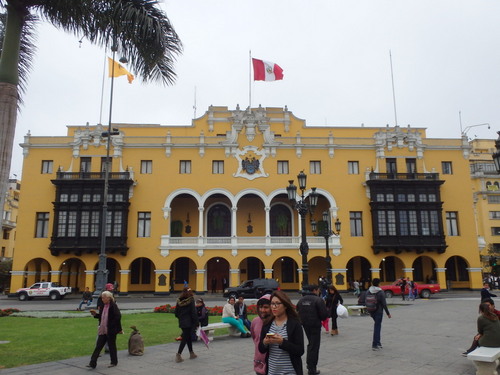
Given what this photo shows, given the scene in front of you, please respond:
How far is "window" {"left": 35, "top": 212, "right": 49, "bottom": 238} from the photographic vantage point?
3472 cm

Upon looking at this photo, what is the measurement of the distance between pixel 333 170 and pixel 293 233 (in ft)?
21.8

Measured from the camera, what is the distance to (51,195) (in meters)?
35.3

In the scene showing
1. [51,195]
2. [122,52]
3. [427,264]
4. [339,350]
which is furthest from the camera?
[427,264]

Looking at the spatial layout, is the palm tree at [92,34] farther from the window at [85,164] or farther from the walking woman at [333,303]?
the window at [85,164]

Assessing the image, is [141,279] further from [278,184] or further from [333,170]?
[333,170]

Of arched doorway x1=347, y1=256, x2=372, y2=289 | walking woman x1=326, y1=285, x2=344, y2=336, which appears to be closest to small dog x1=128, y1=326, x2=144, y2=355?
walking woman x1=326, y1=285, x2=344, y2=336

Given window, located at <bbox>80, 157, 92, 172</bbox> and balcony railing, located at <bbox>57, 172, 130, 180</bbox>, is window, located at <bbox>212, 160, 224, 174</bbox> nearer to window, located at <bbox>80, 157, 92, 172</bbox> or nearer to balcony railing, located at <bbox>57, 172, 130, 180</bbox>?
balcony railing, located at <bbox>57, 172, 130, 180</bbox>

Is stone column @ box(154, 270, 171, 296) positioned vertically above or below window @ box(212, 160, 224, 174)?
below

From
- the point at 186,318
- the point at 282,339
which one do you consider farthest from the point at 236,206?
the point at 282,339

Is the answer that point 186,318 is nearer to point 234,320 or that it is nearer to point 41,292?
point 234,320

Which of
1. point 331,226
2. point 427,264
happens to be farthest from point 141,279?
point 427,264

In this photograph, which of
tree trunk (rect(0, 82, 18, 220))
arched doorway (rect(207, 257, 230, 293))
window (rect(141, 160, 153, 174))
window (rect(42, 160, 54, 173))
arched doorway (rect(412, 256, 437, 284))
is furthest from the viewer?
arched doorway (rect(412, 256, 437, 284))

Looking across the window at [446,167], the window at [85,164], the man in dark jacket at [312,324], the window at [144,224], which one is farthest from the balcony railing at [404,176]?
→ the man in dark jacket at [312,324]

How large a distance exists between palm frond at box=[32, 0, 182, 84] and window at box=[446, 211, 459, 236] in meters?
33.8
